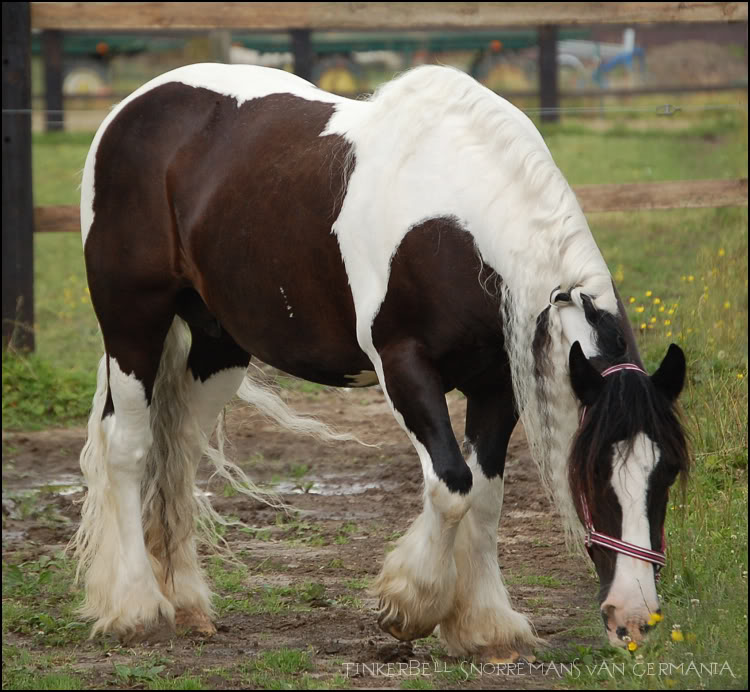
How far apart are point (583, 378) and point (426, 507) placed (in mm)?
739

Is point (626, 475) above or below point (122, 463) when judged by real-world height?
above

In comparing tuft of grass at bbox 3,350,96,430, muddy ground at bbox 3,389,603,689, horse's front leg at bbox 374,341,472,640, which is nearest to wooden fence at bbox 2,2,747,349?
tuft of grass at bbox 3,350,96,430

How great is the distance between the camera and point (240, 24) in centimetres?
768

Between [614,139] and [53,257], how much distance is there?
7.94 meters

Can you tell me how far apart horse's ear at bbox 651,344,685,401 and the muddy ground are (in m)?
0.95

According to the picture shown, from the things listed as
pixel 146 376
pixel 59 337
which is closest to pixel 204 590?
pixel 146 376

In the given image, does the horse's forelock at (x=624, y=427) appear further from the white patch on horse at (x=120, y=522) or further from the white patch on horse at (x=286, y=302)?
the white patch on horse at (x=120, y=522)

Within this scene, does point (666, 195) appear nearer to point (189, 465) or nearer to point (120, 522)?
point (189, 465)

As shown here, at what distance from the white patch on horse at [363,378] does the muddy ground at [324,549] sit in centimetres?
86

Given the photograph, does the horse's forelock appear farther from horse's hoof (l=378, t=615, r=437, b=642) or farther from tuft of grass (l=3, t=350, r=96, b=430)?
tuft of grass (l=3, t=350, r=96, b=430)

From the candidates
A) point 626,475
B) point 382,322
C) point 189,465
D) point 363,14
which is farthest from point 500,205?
point 363,14

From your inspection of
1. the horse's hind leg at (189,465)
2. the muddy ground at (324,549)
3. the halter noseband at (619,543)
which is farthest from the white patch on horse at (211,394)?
the halter noseband at (619,543)

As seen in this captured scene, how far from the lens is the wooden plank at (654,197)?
734cm

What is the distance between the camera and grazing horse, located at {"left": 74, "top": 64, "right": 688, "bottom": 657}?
3.08 meters
